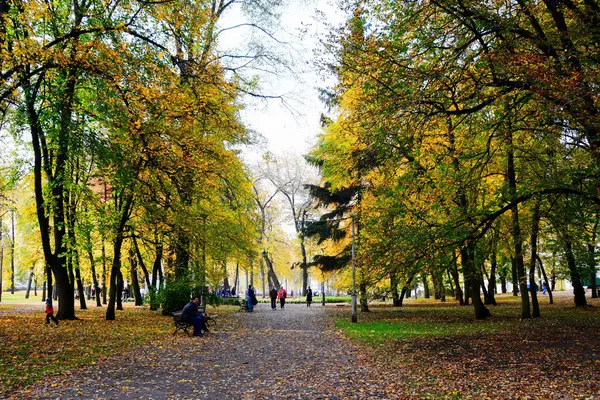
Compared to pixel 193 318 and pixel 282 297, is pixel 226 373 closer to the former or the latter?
pixel 193 318

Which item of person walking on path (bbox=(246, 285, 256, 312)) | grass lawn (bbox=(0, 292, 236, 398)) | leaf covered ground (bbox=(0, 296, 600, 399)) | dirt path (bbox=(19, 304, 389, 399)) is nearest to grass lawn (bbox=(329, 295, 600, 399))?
leaf covered ground (bbox=(0, 296, 600, 399))

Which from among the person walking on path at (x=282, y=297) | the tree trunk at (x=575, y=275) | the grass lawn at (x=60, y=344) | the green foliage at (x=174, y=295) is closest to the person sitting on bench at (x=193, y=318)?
the grass lawn at (x=60, y=344)

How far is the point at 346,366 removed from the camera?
32.8 feet

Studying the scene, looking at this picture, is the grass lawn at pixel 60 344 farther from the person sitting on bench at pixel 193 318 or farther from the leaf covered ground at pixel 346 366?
the person sitting on bench at pixel 193 318

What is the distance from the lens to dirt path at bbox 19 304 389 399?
766 centimetres

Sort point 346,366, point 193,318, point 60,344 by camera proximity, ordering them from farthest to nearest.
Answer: point 193,318
point 60,344
point 346,366

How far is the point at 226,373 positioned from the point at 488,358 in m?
5.51

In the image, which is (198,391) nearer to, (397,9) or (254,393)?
(254,393)

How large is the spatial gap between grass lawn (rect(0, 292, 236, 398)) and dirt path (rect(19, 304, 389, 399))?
1.97 ft

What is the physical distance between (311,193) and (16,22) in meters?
19.2

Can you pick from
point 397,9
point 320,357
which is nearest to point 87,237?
point 320,357

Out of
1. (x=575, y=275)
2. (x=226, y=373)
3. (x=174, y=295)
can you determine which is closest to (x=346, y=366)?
(x=226, y=373)

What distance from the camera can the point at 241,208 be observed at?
23484mm

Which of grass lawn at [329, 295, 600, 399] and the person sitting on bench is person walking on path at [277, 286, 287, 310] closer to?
grass lawn at [329, 295, 600, 399]
